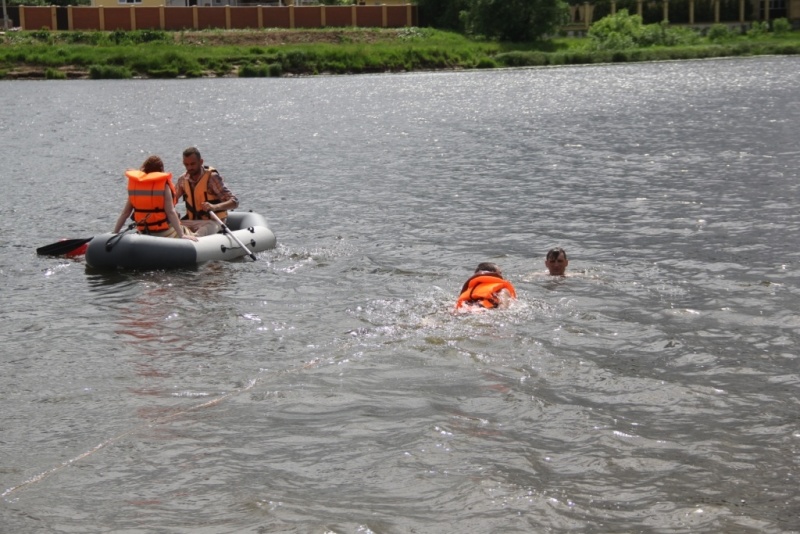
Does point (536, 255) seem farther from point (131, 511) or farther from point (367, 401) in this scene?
point (131, 511)

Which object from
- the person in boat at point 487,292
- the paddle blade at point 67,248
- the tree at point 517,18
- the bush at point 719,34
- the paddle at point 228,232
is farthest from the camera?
the bush at point 719,34

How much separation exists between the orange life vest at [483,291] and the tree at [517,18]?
2474 inches

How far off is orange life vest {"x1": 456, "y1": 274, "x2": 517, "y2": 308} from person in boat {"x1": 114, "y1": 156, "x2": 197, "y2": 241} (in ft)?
14.2

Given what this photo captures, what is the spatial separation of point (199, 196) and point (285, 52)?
2124 inches

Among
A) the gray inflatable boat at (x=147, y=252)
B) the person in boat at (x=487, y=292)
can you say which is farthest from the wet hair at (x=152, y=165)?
the person in boat at (x=487, y=292)

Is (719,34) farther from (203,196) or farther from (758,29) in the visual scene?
(203,196)

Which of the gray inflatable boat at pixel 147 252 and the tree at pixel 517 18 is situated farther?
the tree at pixel 517 18

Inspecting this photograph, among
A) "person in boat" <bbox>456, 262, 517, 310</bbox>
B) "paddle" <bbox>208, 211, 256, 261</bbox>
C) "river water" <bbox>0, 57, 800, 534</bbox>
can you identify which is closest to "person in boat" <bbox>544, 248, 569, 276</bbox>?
"river water" <bbox>0, 57, 800, 534</bbox>

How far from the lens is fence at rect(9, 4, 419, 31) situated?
75.8 m

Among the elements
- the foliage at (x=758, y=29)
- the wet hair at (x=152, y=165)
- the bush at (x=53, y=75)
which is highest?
the foliage at (x=758, y=29)

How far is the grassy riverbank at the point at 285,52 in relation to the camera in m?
65.0

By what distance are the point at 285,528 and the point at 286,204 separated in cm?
1289

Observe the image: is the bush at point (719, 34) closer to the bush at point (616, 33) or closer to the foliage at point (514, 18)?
the bush at point (616, 33)

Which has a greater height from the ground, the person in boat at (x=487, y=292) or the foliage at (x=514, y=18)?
the foliage at (x=514, y=18)
